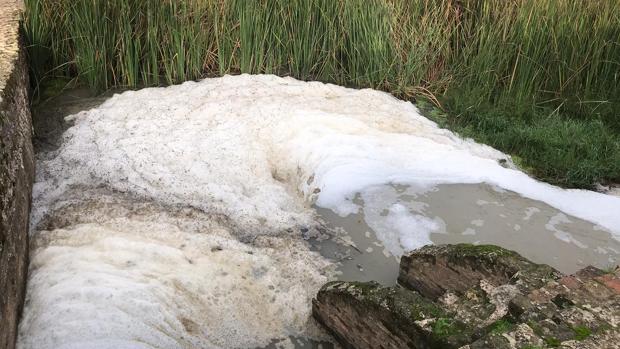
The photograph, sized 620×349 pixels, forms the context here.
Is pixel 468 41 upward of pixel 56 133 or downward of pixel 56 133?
upward

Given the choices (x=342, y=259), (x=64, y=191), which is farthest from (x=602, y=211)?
(x=64, y=191)

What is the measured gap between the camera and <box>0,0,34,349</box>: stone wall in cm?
204

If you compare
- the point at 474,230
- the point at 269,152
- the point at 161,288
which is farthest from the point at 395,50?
the point at 161,288

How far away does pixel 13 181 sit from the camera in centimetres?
247

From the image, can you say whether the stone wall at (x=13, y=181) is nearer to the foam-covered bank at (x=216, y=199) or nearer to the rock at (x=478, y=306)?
the foam-covered bank at (x=216, y=199)

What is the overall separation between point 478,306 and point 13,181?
6.59ft

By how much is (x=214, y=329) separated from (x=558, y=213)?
6.86ft

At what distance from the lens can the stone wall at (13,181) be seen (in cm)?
204

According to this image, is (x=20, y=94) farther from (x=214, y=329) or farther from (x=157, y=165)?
(x=214, y=329)

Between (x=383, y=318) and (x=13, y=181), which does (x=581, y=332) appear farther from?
(x=13, y=181)

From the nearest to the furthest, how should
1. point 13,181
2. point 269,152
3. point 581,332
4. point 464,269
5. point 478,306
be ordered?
point 581,332 < point 478,306 < point 464,269 < point 13,181 < point 269,152

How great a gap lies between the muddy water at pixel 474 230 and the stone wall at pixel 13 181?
4.52 ft

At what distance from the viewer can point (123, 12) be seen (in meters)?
4.16

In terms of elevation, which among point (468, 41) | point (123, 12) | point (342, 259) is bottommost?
point (342, 259)
